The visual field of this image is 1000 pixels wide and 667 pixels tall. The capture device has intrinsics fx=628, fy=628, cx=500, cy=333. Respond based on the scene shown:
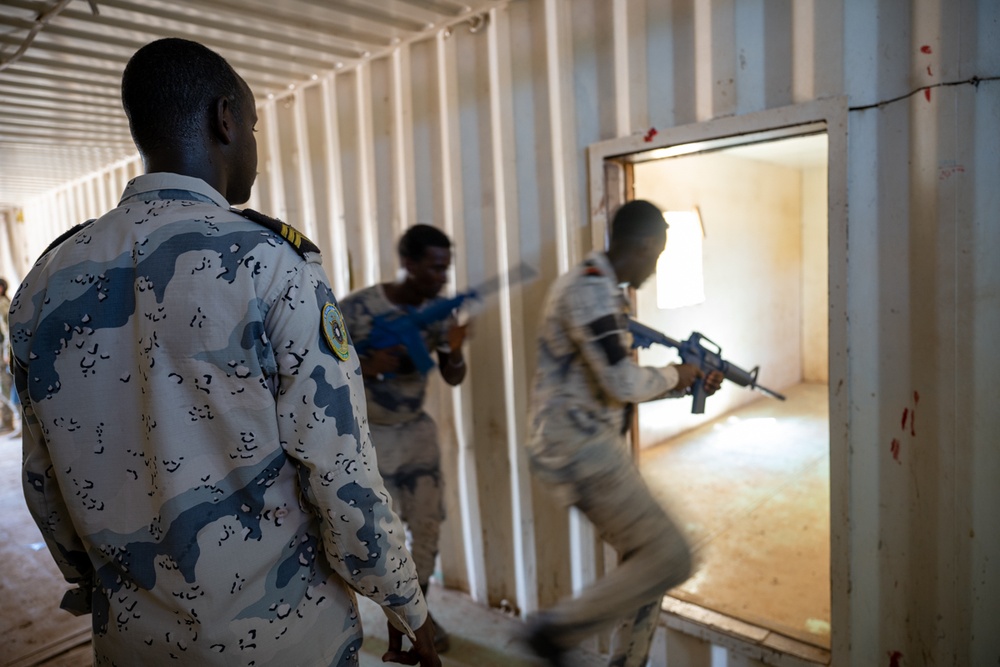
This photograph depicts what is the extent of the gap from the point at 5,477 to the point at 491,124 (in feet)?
20.5

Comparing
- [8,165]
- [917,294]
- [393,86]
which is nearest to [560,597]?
[917,294]

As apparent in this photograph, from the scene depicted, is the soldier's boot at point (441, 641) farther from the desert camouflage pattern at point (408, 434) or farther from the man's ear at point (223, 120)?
the man's ear at point (223, 120)

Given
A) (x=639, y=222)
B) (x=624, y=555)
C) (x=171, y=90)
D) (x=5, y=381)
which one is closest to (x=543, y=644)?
(x=624, y=555)

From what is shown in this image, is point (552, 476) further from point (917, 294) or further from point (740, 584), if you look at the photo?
point (740, 584)

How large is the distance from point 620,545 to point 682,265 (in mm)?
4638

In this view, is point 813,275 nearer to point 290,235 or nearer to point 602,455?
point 602,455

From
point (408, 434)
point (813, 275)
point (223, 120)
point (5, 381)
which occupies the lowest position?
point (5, 381)

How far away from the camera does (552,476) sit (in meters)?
2.43

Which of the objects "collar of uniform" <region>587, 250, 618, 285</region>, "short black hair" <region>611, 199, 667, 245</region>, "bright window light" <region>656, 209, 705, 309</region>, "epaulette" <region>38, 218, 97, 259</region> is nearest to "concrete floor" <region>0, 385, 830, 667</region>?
"collar of uniform" <region>587, 250, 618, 285</region>

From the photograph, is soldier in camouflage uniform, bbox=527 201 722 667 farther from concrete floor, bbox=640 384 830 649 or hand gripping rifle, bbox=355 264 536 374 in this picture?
hand gripping rifle, bbox=355 264 536 374

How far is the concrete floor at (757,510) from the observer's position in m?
3.14

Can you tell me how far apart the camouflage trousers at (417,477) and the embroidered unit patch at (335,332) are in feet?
5.69

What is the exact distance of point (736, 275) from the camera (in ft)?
24.4

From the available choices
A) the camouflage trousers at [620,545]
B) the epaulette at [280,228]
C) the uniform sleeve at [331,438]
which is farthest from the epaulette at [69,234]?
the camouflage trousers at [620,545]
